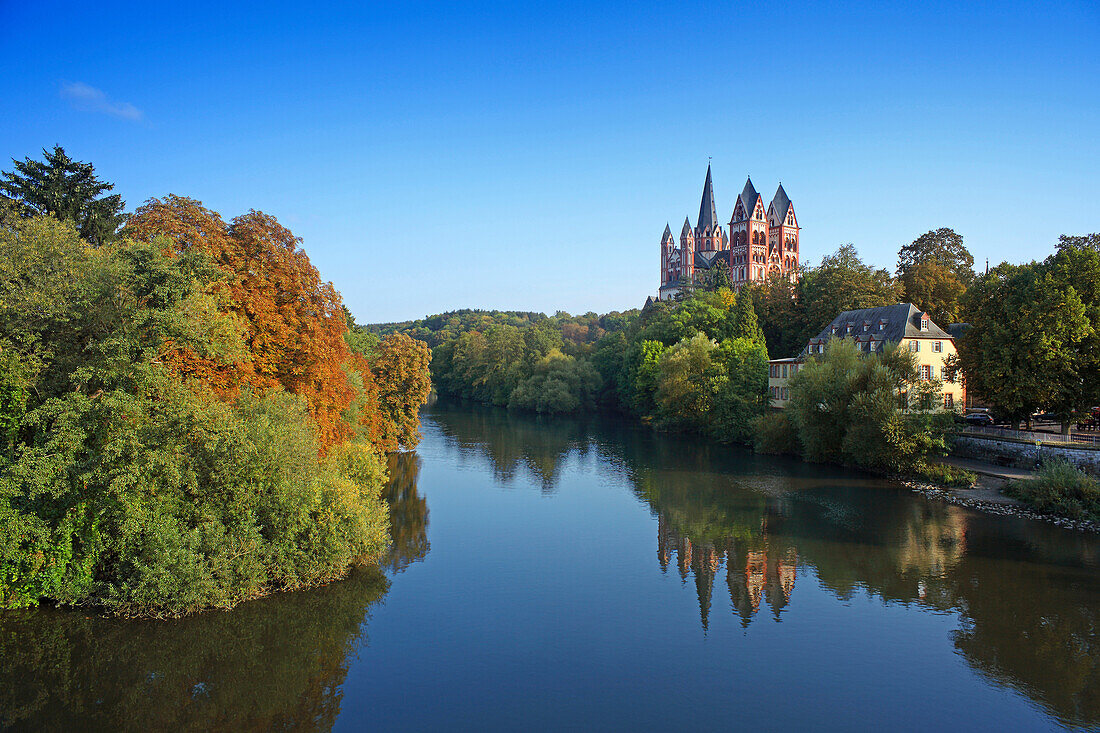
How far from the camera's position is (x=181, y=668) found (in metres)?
14.9

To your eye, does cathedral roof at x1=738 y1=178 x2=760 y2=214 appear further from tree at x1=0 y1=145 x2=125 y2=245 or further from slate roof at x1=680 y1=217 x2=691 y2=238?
tree at x1=0 y1=145 x2=125 y2=245

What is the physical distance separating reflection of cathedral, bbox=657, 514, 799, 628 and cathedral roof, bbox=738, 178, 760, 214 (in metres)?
93.1

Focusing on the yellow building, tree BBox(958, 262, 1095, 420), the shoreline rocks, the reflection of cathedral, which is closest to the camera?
the reflection of cathedral

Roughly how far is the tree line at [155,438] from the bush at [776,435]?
29358mm

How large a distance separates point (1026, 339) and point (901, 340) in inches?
452

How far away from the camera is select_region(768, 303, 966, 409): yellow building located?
4375 centimetres

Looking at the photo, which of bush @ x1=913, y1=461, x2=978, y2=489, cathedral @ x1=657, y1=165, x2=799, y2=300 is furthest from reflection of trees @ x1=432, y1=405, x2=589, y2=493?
cathedral @ x1=657, y1=165, x2=799, y2=300

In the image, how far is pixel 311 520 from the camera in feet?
61.0

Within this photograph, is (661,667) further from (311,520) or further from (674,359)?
(674,359)

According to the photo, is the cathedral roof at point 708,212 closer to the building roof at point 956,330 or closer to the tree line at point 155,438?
the building roof at point 956,330

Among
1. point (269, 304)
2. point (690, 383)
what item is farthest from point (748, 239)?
point (269, 304)

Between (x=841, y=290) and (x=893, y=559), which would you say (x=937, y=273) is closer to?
(x=841, y=290)

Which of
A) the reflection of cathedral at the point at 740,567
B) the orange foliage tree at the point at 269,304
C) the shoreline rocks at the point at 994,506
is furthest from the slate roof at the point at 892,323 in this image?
the orange foliage tree at the point at 269,304

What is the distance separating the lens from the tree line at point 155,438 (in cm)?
1631
